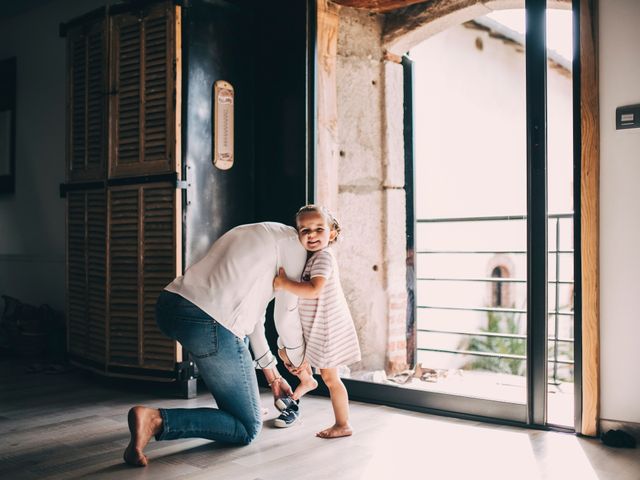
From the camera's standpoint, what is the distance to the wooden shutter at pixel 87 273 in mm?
3977

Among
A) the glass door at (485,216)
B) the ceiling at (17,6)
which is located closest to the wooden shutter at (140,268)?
the glass door at (485,216)

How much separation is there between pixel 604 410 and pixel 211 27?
3017 mm

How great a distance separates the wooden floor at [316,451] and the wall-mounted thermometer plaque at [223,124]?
4.96 ft

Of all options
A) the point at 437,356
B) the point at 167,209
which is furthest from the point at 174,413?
the point at 437,356

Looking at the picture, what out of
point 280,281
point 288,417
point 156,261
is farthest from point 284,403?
point 156,261

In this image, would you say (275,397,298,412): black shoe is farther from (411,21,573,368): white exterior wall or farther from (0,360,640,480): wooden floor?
(411,21,573,368): white exterior wall

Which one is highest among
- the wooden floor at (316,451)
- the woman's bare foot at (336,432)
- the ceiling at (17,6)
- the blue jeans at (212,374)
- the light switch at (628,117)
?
the ceiling at (17,6)

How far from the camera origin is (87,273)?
409cm

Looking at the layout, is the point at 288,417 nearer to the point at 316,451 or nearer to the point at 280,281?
the point at 316,451

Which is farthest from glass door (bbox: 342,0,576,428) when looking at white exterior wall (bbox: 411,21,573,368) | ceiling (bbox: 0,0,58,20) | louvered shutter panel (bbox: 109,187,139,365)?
ceiling (bbox: 0,0,58,20)

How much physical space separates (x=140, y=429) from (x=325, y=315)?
90 cm

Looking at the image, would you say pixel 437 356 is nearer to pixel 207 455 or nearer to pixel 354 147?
pixel 354 147

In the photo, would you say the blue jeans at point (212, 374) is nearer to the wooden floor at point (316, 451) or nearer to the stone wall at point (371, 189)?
the wooden floor at point (316, 451)

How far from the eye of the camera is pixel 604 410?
295 centimetres
